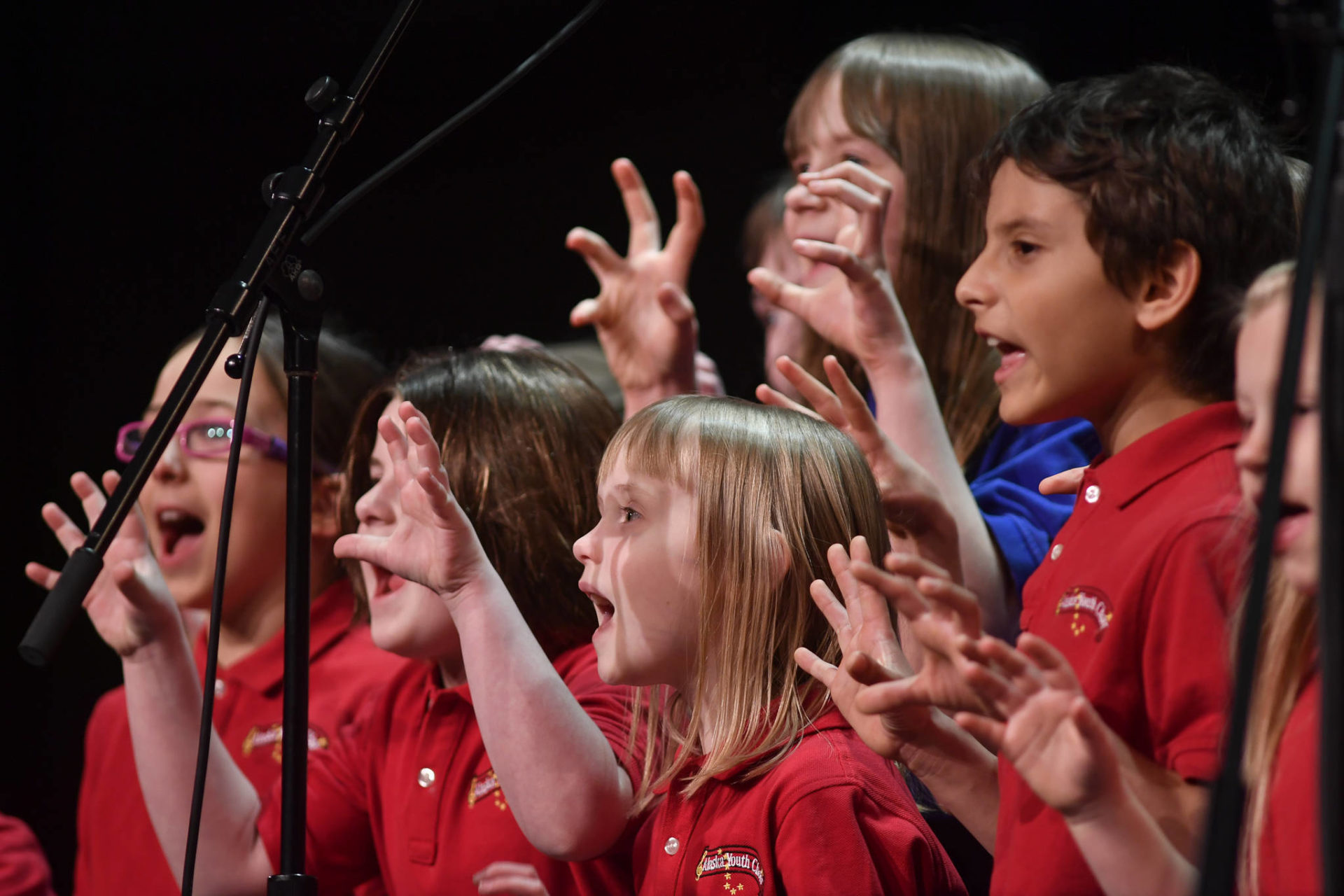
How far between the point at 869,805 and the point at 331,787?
92 centimetres

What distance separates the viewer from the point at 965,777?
132cm

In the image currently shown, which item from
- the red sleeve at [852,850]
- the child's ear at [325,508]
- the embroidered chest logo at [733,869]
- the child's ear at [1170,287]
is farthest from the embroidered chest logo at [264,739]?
the child's ear at [1170,287]

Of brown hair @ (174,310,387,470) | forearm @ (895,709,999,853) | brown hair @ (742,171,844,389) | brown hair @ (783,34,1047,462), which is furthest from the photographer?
brown hair @ (742,171,844,389)

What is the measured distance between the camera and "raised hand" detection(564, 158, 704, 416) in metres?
2.01

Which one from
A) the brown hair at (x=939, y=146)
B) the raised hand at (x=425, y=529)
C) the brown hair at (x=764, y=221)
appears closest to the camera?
the raised hand at (x=425, y=529)

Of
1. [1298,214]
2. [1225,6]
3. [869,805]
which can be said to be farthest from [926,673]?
[1225,6]

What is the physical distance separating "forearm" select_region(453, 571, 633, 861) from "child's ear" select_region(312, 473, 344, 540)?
0.92m

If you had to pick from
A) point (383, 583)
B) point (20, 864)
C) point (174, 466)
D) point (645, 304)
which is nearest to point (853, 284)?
point (645, 304)

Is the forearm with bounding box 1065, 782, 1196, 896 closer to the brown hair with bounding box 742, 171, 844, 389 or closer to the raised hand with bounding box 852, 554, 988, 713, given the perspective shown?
the raised hand with bounding box 852, 554, 988, 713

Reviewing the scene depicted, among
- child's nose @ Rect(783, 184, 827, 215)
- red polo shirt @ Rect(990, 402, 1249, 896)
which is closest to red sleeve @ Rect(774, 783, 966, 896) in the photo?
red polo shirt @ Rect(990, 402, 1249, 896)

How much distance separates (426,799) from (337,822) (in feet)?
0.86

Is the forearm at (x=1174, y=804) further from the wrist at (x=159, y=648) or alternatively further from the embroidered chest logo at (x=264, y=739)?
the embroidered chest logo at (x=264, y=739)

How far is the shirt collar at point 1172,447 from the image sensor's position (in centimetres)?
128

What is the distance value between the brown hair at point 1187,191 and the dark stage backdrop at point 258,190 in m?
1.58
